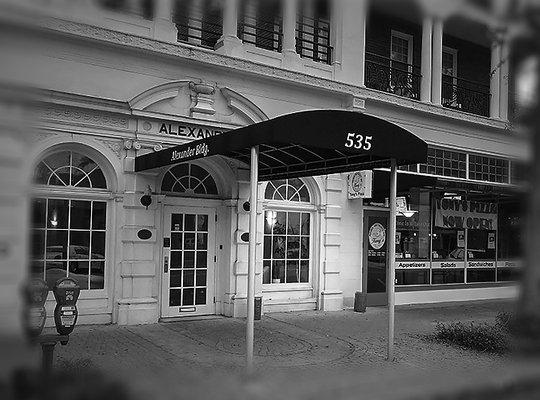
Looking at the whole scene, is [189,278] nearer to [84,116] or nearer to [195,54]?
[84,116]

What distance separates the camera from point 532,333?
7.58 ft

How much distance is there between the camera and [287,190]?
40.3 feet

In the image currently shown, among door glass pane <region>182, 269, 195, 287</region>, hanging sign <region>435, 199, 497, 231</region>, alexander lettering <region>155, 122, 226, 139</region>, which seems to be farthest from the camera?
hanging sign <region>435, 199, 497, 231</region>

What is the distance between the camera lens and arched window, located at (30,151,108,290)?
9.39 m

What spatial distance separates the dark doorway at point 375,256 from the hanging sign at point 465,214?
6.22ft

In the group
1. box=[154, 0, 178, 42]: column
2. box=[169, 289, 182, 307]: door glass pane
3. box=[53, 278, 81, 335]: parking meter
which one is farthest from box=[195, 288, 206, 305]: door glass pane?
box=[154, 0, 178, 42]: column

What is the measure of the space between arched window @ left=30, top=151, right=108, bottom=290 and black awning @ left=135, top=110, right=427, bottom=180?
92 centimetres

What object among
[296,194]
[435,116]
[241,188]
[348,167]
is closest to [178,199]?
[241,188]

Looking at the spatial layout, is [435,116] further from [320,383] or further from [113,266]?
[320,383]

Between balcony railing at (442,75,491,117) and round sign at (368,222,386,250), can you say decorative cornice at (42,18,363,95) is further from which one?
balcony railing at (442,75,491,117)

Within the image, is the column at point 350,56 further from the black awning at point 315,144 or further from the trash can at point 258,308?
the trash can at point 258,308

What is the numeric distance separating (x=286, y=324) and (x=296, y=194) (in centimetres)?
299

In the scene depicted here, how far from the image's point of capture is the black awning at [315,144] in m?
6.75

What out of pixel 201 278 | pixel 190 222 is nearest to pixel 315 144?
pixel 190 222
